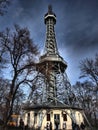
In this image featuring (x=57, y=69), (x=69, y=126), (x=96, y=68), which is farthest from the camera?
(x=57, y=69)

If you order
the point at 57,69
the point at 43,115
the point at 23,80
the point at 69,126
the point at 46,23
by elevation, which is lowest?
the point at 69,126

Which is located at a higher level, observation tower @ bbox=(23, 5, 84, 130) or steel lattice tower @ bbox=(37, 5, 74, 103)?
steel lattice tower @ bbox=(37, 5, 74, 103)

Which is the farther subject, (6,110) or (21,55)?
(21,55)

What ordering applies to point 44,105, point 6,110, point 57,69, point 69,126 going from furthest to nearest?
point 57,69 → point 44,105 → point 69,126 → point 6,110

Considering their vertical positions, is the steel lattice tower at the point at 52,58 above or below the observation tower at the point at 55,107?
above

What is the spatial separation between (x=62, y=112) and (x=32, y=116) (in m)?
5.94

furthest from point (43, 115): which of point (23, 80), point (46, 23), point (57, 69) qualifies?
point (46, 23)

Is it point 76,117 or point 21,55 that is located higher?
point 21,55

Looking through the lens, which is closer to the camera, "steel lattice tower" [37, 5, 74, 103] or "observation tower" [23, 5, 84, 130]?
"observation tower" [23, 5, 84, 130]

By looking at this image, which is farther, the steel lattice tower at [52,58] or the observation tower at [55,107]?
the steel lattice tower at [52,58]

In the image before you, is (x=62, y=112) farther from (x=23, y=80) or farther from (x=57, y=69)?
(x=23, y=80)

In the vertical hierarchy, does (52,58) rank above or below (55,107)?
above

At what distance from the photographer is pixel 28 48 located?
18.0m

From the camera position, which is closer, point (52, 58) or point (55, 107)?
point (55, 107)
